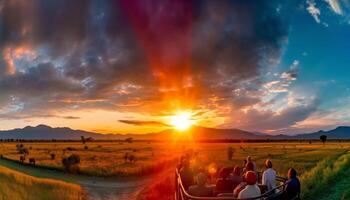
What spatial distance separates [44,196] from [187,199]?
1507 centimetres

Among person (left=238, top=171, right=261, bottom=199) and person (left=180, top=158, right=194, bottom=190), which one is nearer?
person (left=238, top=171, right=261, bottom=199)

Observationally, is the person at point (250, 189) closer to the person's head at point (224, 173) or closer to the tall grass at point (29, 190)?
the person's head at point (224, 173)

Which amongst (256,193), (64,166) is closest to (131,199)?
(256,193)

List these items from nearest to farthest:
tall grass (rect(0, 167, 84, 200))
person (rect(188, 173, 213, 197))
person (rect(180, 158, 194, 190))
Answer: person (rect(188, 173, 213, 197)), person (rect(180, 158, 194, 190)), tall grass (rect(0, 167, 84, 200))

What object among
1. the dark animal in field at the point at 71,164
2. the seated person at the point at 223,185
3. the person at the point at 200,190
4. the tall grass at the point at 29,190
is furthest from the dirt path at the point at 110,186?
the person at the point at 200,190

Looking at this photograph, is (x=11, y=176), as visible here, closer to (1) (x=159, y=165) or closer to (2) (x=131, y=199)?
(2) (x=131, y=199)

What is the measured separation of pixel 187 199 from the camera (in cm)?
1001

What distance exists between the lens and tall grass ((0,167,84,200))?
1991 centimetres

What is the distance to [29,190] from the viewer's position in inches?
884

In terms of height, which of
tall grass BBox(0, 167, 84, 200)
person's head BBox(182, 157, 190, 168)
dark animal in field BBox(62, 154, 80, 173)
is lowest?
tall grass BBox(0, 167, 84, 200)

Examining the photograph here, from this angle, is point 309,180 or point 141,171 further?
point 141,171

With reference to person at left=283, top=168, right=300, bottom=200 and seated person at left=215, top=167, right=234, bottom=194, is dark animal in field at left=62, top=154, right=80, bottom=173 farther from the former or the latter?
person at left=283, top=168, right=300, bottom=200

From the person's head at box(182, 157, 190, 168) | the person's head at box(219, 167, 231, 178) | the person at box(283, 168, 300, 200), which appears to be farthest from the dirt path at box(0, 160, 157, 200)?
the person at box(283, 168, 300, 200)

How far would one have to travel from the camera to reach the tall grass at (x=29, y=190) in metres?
19.9
